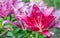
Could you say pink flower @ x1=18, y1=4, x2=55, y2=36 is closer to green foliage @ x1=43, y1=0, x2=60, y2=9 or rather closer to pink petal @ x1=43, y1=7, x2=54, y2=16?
pink petal @ x1=43, y1=7, x2=54, y2=16

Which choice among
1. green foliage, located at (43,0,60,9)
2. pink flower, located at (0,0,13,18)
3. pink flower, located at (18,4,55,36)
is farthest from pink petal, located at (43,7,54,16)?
green foliage, located at (43,0,60,9)

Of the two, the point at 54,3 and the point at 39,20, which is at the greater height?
the point at 39,20

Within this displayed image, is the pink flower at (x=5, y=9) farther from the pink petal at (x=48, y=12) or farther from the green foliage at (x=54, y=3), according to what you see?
the green foliage at (x=54, y=3)

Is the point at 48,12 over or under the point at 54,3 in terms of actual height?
over

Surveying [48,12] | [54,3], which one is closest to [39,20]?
[48,12]

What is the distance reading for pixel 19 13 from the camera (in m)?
0.87

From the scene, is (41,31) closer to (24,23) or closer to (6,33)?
(24,23)

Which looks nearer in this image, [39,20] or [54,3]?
[39,20]

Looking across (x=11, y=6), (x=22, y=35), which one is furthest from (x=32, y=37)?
(x=11, y=6)

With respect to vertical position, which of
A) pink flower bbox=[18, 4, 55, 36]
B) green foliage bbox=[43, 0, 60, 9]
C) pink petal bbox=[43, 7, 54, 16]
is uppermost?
pink petal bbox=[43, 7, 54, 16]

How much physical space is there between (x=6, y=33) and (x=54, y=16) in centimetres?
23

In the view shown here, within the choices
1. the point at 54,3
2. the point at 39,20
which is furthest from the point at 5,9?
the point at 54,3

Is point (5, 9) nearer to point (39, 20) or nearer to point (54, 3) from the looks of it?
point (39, 20)

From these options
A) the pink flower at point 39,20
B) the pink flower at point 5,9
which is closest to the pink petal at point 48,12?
the pink flower at point 39,20
